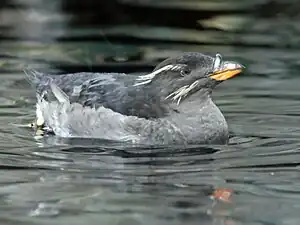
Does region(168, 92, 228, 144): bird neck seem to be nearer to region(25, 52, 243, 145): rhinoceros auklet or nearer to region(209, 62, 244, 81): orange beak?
region(25, 52, 243, 145): rhinoceros auklet

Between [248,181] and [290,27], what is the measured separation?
31.6 ft

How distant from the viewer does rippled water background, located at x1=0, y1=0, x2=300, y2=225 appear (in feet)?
25.2

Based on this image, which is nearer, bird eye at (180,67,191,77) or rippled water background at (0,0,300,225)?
rippled water background at (0,0,300,225)

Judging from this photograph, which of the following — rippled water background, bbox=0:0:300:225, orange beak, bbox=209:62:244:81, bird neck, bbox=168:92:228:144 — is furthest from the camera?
bird neck, bbox=168:92:228:144

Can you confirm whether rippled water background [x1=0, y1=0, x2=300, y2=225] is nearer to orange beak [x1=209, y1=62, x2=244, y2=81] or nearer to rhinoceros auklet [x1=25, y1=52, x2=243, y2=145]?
rhinoceros auklet [x1=25, y1=52, x2=243, y2=145]

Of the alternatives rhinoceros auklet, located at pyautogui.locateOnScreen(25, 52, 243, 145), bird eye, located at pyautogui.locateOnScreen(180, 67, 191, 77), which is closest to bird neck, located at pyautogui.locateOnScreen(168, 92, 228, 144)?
rhinoceros auklet, located at pyautogui.locateOnScreen(25, 52, 243, 145)

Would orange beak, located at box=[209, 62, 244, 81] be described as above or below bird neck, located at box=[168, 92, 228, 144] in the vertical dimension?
above

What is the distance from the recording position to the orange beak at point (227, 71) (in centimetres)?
980

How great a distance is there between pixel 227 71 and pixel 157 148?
3.38 feet

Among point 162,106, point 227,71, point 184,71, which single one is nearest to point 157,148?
point 162,106

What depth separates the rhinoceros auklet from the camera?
9.89 metres

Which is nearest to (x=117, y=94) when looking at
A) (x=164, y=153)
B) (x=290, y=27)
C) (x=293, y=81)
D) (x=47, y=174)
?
(x=164, y=153)

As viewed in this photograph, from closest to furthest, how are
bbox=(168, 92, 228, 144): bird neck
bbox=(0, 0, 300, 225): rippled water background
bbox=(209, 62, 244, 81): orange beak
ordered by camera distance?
bbox=(0, 0, 300, 225): rippled water background < bbox=(209, 62, 244, 81): orange beak < bbox=(168, 92, 228, 144): bird neck

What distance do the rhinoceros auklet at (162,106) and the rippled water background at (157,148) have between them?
20 cm
